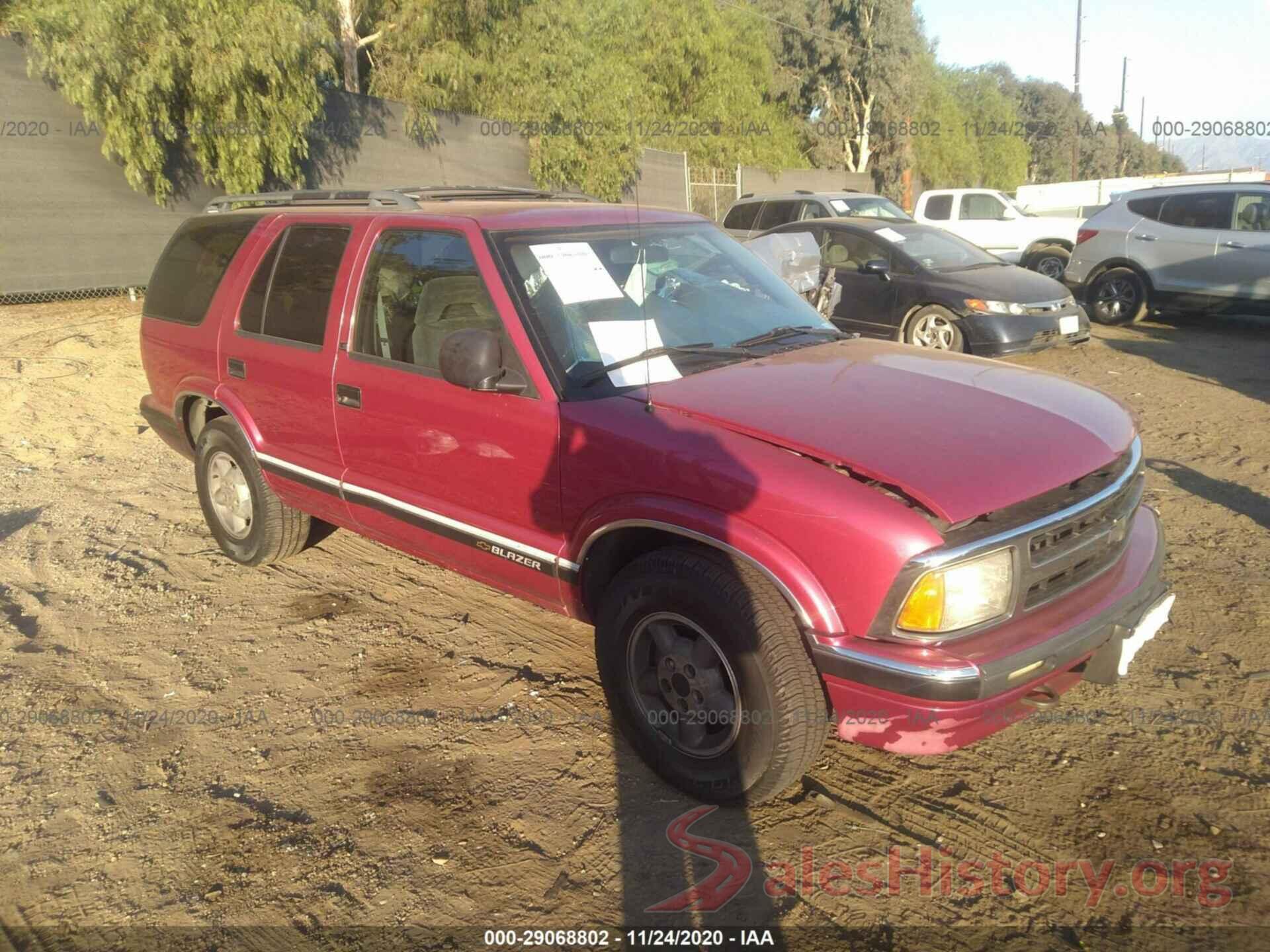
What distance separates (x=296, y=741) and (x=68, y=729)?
933 millimetres

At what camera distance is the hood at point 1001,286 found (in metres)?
9.20

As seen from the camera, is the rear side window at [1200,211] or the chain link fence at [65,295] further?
the rear side window at [1200,211]

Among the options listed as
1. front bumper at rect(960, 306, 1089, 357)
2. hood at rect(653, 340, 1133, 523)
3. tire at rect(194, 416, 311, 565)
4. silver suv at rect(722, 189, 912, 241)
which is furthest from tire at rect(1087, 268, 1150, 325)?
tire at rect(194, 416, 311, 565)

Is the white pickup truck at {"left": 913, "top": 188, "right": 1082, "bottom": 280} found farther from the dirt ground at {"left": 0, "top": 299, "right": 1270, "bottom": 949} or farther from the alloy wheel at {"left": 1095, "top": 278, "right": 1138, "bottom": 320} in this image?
the dirt ground at {"left": 0, "top": 299, "right": 1270, "bottom": 949}

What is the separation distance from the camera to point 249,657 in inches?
168

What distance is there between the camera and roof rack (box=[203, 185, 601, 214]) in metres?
4.30

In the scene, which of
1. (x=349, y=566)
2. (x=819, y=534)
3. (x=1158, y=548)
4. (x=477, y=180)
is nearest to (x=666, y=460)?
(x=819, y=534)

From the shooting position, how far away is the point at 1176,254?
11703 millimetres

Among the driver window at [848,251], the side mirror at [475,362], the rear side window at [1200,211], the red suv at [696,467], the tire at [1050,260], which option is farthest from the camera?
the tire at [1050,260]

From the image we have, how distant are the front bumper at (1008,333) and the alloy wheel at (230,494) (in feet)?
22.0

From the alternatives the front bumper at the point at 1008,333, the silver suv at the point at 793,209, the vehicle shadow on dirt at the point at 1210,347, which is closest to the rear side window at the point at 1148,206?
the vehicle shadow on dirt at the point at 1210,347

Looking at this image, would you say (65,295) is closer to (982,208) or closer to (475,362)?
(475,362)

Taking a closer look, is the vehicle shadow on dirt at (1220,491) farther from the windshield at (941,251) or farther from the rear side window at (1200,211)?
the rear side window at (1200,211)

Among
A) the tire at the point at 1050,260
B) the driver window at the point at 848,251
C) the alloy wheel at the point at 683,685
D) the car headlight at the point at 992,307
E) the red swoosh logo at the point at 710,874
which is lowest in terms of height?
the red swoosh logo at the point at 710,874
